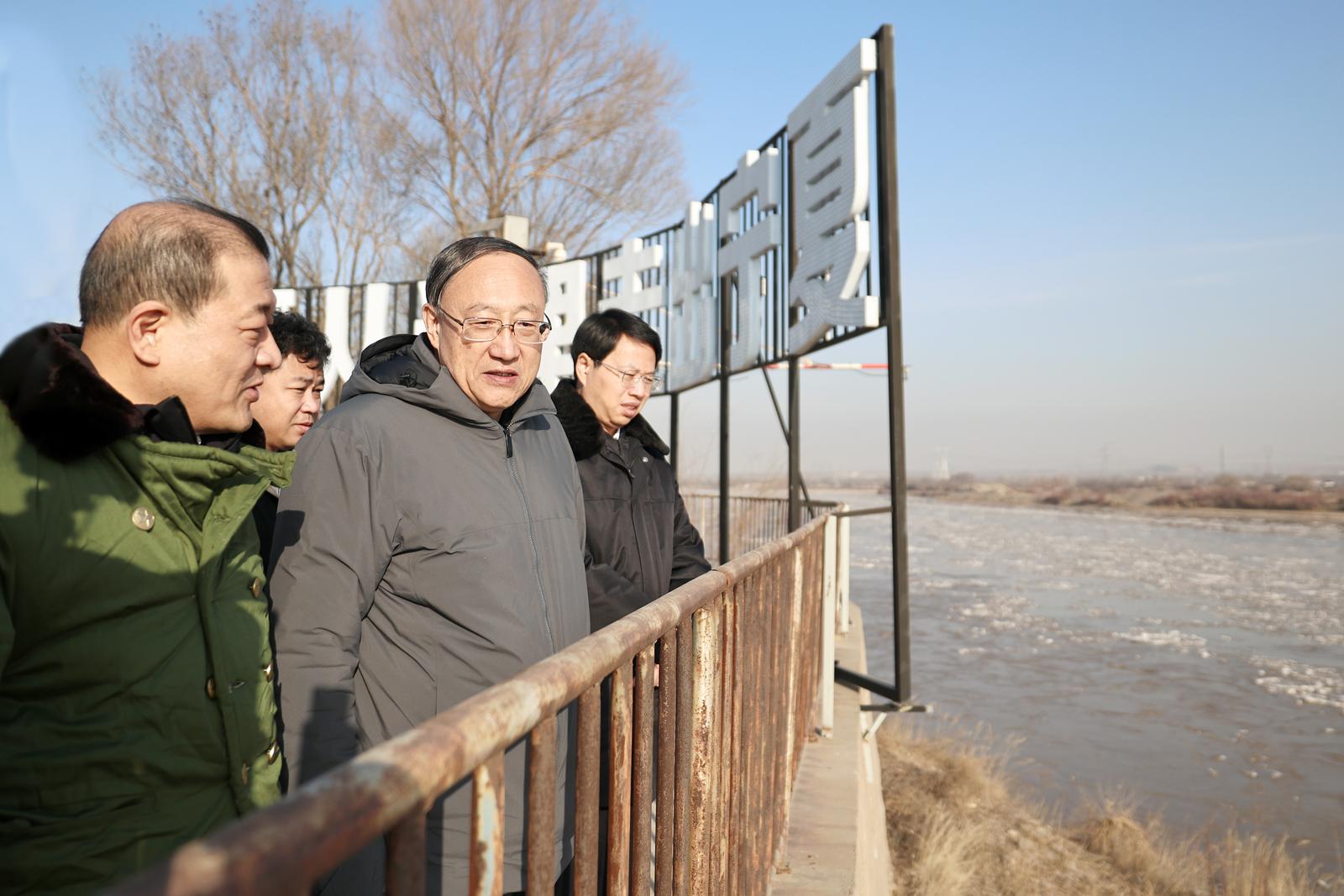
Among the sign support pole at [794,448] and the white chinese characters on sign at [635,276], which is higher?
the white chinese characters on sign at [635,276]

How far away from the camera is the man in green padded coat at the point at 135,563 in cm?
113

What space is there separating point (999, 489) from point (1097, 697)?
78053mm

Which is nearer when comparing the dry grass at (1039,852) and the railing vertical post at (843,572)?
the dry grass at (1039,852)

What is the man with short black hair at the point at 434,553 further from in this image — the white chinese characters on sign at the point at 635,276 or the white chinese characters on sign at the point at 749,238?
the white chinese characters on sign at the point at 635,276

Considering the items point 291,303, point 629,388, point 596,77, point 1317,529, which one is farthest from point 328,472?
point 1317,529

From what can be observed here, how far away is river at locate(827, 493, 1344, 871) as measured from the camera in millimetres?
9547

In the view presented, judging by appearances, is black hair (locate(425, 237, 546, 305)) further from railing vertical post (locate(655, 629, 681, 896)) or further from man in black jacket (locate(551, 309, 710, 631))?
railing vertical post (locate(655, 629, 681, 896))

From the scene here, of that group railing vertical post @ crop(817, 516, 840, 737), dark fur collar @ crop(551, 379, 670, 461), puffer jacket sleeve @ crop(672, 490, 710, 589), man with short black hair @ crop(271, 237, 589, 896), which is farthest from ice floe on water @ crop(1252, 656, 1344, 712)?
Result: man with short black hair @ crop(271, 237, 589, 896)

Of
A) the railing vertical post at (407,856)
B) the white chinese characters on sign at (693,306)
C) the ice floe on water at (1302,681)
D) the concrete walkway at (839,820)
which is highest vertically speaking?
the white chinese characters on sign at (693,306)

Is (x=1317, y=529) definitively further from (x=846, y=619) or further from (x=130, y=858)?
(x=130, y=858)

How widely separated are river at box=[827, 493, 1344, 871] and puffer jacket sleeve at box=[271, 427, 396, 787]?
18.6ft

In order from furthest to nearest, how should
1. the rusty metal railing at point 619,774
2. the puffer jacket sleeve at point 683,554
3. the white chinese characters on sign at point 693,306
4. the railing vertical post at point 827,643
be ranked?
the white chinese characters on sign at point 693,306
the railing vertical post at point 827,643
the puffer jacket sleeve at point 683,554
the rusty metal railing at point 619,774

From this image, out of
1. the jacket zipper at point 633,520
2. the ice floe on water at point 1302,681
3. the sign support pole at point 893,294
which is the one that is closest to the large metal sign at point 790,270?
the sign support pole at point 893,294

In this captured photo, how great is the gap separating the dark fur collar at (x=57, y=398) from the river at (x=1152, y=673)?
6312 millimetres
